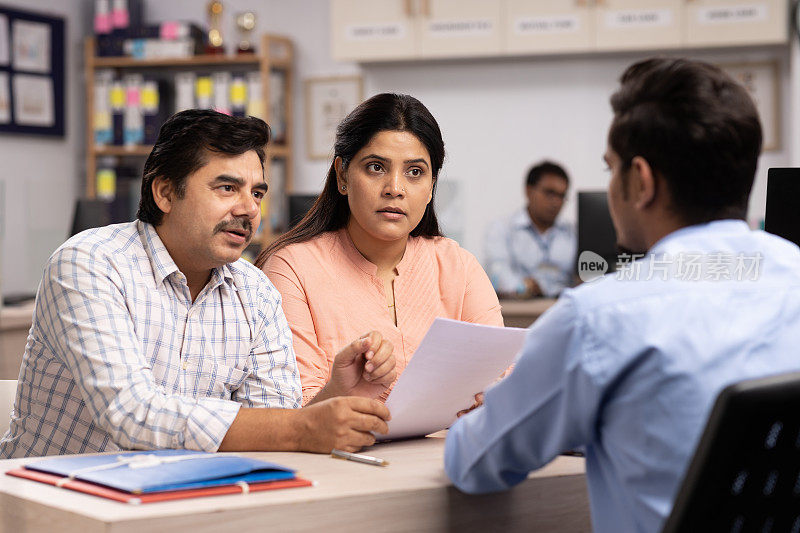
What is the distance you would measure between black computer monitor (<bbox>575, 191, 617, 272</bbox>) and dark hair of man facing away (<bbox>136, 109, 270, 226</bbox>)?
7.57 feet

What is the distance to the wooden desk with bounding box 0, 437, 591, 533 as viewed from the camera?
1.04 metres

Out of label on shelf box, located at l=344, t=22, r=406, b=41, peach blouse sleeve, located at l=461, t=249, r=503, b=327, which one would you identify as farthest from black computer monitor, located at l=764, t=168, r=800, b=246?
label on shelf box, located at l=344, t=22, r=406, b=41

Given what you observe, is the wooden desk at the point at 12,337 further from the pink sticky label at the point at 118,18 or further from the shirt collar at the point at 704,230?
the shirt collar at the point at 704,230

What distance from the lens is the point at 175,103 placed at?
18.6 feet

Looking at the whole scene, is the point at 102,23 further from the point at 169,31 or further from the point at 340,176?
the point at 340,176

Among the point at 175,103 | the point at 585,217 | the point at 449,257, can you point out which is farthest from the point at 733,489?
the point at 175,103

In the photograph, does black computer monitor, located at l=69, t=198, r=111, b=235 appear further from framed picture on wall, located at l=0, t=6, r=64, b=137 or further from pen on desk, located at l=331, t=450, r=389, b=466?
pen on desk, located at l=331, t=450, r=389, b=466

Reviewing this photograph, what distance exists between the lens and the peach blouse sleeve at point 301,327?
6.03ft

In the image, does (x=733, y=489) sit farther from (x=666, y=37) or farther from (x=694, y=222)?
(x=666, y=37)

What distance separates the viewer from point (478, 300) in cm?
Result: 208

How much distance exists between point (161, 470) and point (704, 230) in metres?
0.74

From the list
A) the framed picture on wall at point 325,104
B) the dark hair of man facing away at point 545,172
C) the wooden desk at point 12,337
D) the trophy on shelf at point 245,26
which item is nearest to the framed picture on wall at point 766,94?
the dark hair of man facing away at point 545,172

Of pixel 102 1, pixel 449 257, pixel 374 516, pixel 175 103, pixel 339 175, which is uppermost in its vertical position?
pixel 102 1

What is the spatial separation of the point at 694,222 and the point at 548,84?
4452 mm
